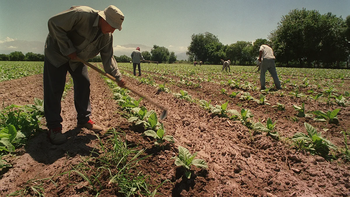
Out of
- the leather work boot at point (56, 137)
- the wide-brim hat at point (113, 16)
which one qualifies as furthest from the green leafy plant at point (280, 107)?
the leather work boot at point (56, 137)

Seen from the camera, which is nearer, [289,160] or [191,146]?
[289,160]

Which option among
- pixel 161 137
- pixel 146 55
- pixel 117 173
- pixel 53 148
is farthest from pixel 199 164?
pixel 146 55

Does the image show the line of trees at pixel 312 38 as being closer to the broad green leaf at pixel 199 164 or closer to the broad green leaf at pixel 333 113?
the broad green leaf at pixel 333 113

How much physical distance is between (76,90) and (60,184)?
1676 mm

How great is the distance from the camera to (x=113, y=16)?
2482mm

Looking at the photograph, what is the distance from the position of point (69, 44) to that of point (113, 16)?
2.51 feet

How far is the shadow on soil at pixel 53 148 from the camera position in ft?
A: 7.79

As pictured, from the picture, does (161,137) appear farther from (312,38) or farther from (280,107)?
(312,38)

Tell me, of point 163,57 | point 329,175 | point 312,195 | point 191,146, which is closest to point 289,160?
point 329,175

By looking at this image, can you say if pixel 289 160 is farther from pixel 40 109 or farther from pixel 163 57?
pixel 163 57

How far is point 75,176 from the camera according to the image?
2.04m

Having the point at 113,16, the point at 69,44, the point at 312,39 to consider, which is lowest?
the point at 69,44

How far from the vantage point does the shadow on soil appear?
237cm

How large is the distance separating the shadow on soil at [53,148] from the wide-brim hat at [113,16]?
1.85m
